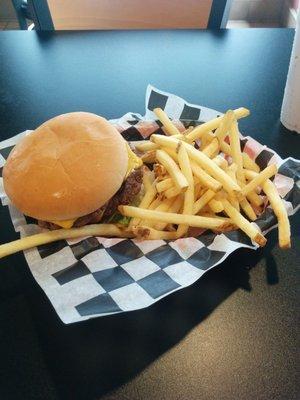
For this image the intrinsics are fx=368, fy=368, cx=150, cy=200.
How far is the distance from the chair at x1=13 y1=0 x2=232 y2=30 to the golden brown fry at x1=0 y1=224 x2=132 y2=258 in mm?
1771

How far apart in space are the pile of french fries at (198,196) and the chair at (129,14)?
1.45 meters

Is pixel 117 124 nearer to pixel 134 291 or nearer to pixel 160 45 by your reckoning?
pixel 134 291

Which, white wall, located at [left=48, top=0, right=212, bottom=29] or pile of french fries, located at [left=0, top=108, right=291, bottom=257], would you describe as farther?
white wall, located at [left=48, top=0, right=212, bottom=29]

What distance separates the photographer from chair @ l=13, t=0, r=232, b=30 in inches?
89.7

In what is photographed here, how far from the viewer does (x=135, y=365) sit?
85 centimetres

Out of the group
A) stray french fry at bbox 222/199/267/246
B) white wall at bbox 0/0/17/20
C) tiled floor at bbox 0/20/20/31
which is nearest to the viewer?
stray french fry at bbox 222/199/267/246

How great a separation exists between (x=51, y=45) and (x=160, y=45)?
65 centimetres

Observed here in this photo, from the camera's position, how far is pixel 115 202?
1158 mm

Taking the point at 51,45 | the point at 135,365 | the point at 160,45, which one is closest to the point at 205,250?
the point at 135,365

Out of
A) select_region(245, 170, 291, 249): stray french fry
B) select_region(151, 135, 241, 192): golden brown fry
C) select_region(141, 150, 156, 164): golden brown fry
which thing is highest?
select_region(151, 135, 241, 192): golden brown fry

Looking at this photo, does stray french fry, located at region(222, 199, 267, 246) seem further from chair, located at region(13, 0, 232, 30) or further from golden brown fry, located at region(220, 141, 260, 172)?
chair, located at region(13, 0, 232, 30)

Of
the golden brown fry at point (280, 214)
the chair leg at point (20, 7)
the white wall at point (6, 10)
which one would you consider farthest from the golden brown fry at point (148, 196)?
the white wall at point (6, 10)

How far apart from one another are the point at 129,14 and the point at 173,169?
1.73 m

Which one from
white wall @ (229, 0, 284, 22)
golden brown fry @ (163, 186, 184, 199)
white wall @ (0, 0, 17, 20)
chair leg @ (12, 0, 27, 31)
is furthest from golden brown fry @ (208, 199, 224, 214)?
white wall @ (0, 0, 17, 20)
